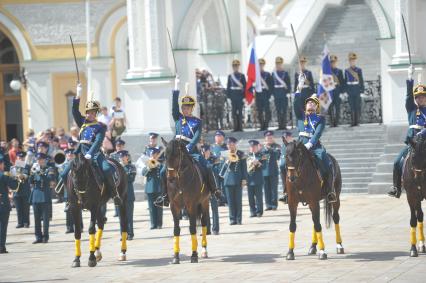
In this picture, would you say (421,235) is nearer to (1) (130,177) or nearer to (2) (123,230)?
(2) (123,230)

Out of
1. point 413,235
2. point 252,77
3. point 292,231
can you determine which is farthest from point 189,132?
point 252,77

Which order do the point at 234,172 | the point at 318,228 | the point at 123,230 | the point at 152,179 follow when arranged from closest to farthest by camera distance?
1. the point at 318,228
2. the point at 123,230
3. the point at 152,179
4. the point at 234,172

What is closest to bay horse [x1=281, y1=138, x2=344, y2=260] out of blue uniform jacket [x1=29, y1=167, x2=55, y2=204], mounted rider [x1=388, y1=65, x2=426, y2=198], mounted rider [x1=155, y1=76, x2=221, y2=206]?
mounted rider [x1=155, y1=76, x2=221, y2=206]

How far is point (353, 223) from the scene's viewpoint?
24.3 meters

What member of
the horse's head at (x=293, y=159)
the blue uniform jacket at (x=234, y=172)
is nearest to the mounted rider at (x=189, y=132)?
the horse's head at (x=293, y=159)

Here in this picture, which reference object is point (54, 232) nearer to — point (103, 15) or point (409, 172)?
point (409, 172)

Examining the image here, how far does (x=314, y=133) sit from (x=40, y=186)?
7.30m

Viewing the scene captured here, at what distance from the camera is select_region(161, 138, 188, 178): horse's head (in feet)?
63.8

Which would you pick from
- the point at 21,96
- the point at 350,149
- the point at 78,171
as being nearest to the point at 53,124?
the point at 21,96

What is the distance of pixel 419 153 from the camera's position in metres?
19.0

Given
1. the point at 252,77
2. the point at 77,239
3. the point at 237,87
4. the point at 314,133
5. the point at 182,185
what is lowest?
the point at 77,239

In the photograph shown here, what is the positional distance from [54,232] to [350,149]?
335 inches

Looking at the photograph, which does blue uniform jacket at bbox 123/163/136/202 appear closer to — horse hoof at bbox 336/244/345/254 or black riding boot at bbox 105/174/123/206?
black riding boot at bbox 105/174/123/206

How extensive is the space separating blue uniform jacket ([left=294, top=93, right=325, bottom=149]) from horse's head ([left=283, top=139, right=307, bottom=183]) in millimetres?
647
